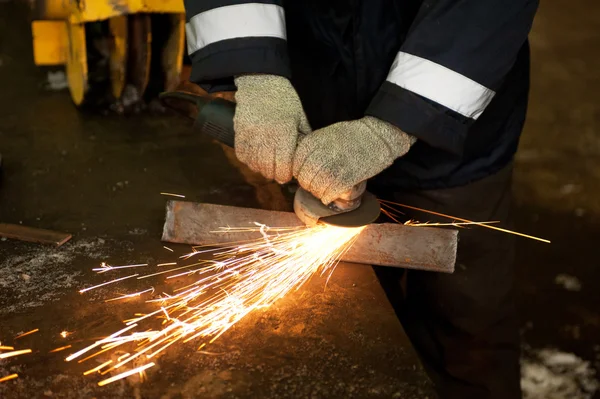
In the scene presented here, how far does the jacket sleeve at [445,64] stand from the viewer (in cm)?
172

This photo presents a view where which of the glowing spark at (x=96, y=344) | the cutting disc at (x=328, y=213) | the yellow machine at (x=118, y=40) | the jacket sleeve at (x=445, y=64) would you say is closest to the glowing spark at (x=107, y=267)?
the glowing spark at (x=96, y=344)

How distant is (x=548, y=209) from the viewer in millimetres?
3791

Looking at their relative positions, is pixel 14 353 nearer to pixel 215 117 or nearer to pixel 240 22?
pixel 215 117

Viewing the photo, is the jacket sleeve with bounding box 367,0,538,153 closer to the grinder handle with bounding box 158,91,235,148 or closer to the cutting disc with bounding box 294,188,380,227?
the cutting disc with bounding box 294,188,380,227

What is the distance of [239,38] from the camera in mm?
1852

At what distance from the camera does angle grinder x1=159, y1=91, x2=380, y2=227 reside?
5.64 feet

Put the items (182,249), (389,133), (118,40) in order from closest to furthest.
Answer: (389,133) → (182,249) → (118,40)

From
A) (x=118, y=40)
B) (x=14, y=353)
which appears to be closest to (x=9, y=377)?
(x=14, y=353)

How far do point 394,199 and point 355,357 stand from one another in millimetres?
973

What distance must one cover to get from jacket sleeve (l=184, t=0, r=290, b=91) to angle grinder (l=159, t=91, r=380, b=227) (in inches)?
3.8

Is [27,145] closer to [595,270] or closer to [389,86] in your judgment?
[389,86]

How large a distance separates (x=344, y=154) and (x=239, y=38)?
47cm

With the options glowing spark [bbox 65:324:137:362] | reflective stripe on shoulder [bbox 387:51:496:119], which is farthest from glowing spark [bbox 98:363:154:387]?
reflective stripe on shoulder [bbox 387:51:496:119]

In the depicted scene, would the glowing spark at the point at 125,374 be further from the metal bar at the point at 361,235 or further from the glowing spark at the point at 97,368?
the metal bar at the point at 361,235
